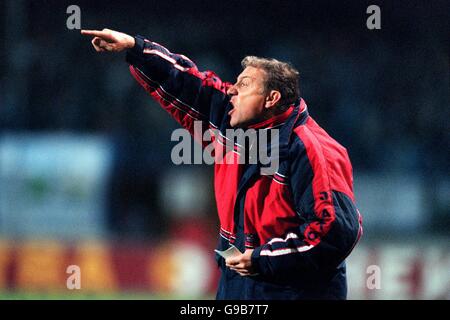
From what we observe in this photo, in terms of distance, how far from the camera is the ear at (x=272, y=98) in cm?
400

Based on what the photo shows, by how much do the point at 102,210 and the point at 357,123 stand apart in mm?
3087

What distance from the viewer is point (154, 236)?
28.1ft

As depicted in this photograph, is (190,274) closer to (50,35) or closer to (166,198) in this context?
(166,198)

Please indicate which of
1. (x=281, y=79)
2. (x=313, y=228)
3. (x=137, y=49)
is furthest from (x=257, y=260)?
(x=137, y=49)

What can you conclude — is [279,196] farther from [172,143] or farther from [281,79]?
[172,143]

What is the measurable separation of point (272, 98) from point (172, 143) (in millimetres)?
5086

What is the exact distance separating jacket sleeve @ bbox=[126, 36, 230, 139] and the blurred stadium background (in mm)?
4430

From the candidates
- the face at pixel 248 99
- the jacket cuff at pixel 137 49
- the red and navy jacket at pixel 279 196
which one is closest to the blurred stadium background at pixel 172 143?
the red and navy jacket at pixel 279 196

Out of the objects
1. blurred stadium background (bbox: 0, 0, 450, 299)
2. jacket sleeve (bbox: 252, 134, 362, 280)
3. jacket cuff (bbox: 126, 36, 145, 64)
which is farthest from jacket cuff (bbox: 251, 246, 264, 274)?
blurred stadium background (bbox: 0, 0, 450, 299)

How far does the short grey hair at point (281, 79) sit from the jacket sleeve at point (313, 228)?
0.36 m

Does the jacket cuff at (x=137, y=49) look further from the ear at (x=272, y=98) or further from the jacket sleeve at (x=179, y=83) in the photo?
the ear at (x=272, y=98)

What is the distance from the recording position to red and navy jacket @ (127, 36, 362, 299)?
12.0 feet

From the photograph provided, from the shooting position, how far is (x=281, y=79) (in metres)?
4.02

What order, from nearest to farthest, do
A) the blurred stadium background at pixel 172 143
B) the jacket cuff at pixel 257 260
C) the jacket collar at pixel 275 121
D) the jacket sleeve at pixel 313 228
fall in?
the jacket sleeve at pixel 313 228
the jacket cuff at pixel 257 260
the jacket collar at pixel 275 121
the blurred stadium background at pixel 172 143
